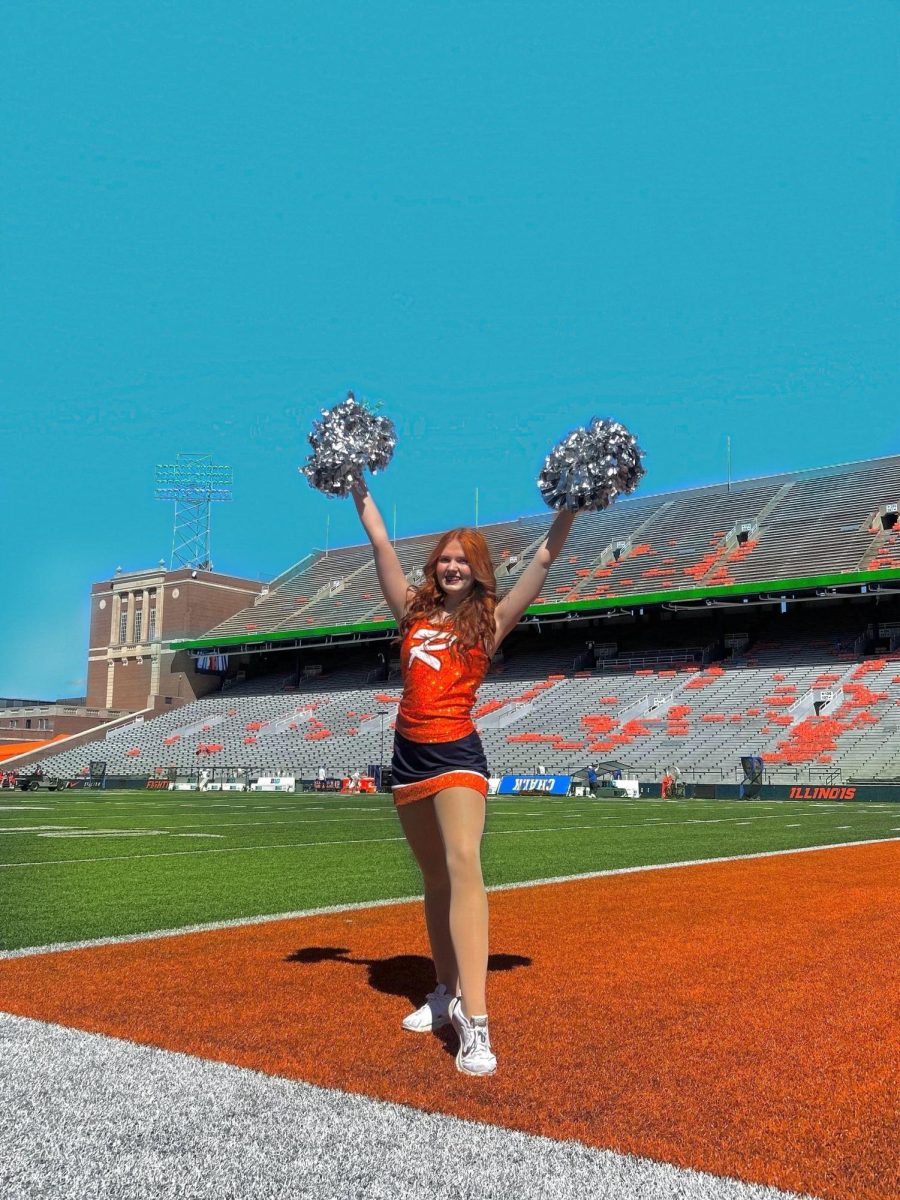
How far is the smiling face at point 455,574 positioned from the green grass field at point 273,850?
3331mm

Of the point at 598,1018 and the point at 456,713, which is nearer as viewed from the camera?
the point at 456,713

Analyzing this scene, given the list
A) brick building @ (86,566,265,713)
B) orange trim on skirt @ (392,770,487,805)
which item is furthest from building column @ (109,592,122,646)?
orange trim on skirt @ (392,770,487,805)

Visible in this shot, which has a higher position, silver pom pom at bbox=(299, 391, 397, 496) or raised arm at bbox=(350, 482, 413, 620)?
silver pom pom at bbox=(299, 391, 397, 496)

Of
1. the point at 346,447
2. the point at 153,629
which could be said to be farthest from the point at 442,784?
the point at 153,629

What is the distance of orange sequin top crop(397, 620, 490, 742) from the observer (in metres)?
3.93

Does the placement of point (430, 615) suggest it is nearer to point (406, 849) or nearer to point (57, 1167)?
point (57, 1167)

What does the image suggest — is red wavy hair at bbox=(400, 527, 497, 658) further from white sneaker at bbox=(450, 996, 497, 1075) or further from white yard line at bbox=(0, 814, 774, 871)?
white yard line at bbox=(0, 814, 774, 871)

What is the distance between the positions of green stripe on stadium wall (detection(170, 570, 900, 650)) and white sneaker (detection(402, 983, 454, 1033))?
30914mm

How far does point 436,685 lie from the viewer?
13.0 feet

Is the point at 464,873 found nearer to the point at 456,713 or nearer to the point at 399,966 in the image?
the point at 456,713

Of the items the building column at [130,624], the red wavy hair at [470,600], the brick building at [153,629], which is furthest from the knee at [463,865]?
the building column at [130,624]

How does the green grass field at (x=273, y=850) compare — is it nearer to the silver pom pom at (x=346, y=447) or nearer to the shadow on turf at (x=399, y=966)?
the shadow on turf at (x=399, y=966)

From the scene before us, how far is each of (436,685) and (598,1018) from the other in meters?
1.41

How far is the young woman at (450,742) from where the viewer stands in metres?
3.79
